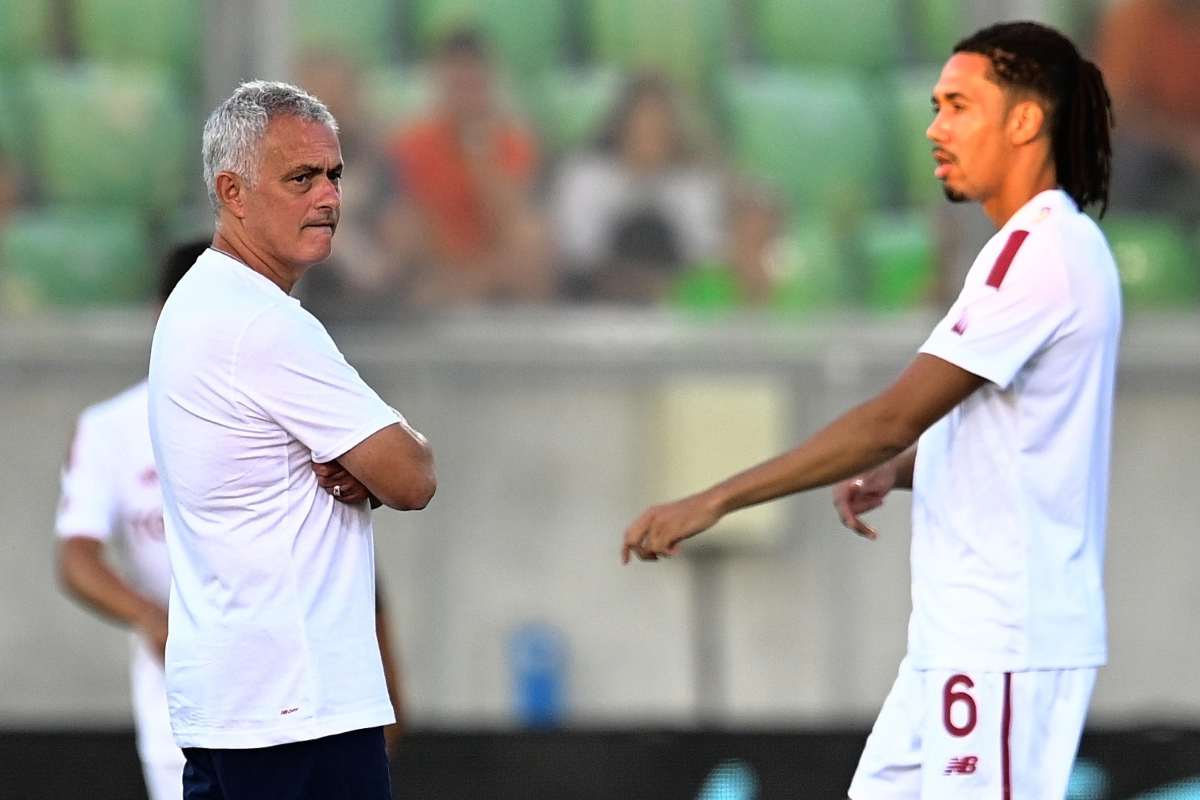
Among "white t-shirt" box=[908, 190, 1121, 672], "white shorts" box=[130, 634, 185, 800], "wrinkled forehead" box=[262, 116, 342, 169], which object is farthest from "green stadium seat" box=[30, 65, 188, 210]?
"white t-shirt" box=[908, 190, 1121, 672]

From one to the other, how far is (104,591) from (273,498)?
5.47 ft

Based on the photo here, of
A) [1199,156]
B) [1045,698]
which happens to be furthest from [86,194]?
[1045,698]

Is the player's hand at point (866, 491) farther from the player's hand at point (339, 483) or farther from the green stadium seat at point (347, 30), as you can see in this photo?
the green stadium seat at point (347, 30)

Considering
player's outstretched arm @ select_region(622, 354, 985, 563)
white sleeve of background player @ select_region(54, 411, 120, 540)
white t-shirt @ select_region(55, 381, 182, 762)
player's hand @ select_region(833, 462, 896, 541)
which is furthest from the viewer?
A: white sleeve of background player @ select_region(54, 411, 120, 540)

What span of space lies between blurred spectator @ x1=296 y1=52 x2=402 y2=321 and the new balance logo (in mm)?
4822

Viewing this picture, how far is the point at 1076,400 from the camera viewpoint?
12.1 ft

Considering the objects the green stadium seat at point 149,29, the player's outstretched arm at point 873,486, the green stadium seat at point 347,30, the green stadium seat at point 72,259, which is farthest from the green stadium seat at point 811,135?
the player's outstretched arm at point 873,486

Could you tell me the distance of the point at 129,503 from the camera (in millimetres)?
5035

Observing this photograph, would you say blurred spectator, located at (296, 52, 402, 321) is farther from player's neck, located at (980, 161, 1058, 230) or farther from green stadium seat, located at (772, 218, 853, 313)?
player's neck, located at (980, 161, 1058, 230)

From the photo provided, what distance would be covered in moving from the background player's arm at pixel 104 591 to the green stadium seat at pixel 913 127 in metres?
4.08

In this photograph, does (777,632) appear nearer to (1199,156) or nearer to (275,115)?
(1199,156)

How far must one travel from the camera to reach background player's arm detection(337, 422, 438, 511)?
3.41m

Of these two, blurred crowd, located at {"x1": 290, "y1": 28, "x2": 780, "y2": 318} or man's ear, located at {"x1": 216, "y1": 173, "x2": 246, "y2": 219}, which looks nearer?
man's ear, located at {"x1": 216, "y1": 173, "x2": 246, "y2": 219}

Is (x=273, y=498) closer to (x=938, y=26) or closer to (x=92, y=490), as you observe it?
(x=92, y=490)
